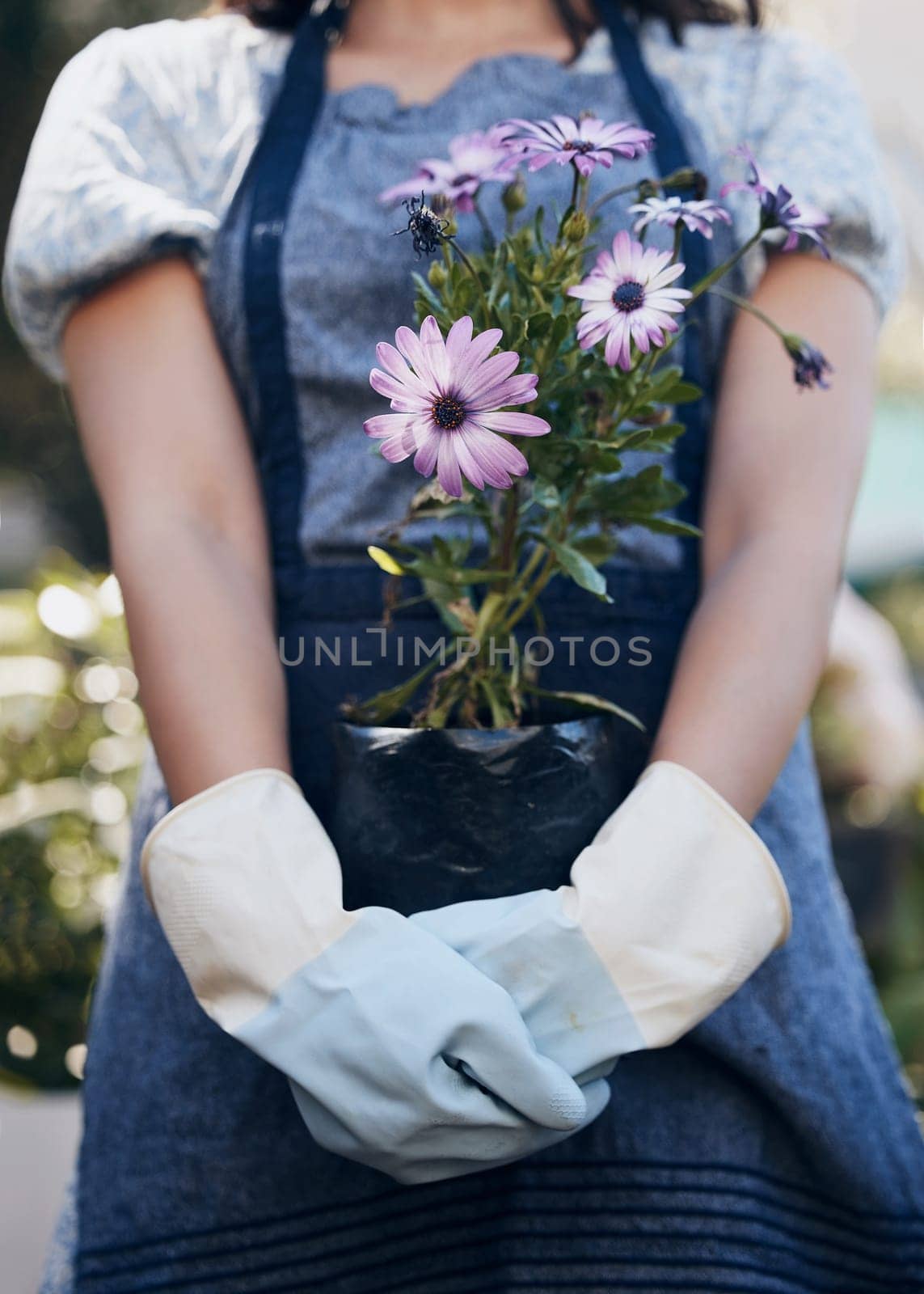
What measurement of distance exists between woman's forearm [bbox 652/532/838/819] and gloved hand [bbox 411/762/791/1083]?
0.15 ft

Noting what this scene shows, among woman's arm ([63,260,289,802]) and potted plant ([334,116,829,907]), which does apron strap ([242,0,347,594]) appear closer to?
woman's arm ([63,260,289,802])

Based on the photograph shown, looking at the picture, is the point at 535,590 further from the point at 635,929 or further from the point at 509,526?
the point at 635,929

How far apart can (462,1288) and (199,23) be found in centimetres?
107


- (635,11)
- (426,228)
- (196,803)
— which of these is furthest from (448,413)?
(635,11)

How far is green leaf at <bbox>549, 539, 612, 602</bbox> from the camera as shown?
0.67m

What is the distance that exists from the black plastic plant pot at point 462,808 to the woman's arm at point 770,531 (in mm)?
95

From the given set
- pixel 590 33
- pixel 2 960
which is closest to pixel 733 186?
pixel 590 33

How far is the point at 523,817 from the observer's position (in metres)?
0.73

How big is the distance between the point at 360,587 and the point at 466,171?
0.33m

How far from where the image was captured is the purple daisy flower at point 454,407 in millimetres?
576

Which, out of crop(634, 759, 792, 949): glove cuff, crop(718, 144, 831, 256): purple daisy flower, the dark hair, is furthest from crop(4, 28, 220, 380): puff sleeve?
crop(634, 759, 792, 949): glove cuff

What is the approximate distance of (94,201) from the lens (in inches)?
34.8

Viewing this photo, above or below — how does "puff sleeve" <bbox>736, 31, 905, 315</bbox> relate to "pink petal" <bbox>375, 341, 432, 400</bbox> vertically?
above

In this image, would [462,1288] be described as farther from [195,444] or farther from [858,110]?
[858,110]
